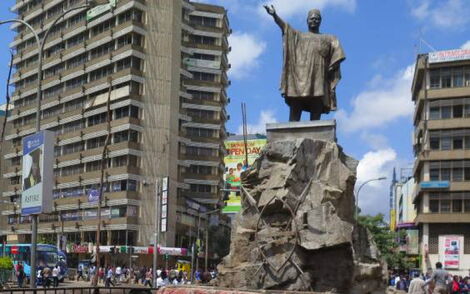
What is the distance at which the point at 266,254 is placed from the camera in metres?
14.4

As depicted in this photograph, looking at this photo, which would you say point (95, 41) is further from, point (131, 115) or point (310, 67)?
point (310, 67)

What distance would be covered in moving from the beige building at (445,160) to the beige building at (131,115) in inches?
1068

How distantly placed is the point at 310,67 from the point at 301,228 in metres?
4.18

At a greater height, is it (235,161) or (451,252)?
(235,161)

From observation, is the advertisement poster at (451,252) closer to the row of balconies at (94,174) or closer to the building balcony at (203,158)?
the row of balconies at (94,174)

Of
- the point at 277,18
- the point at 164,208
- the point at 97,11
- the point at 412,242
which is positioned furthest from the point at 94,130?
the point at 277,18

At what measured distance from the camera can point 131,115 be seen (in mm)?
74688

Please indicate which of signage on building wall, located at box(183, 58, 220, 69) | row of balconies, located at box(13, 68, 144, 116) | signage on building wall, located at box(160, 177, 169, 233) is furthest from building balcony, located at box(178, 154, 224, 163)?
signage on building wall, located at box(160, 177, 169, 233)

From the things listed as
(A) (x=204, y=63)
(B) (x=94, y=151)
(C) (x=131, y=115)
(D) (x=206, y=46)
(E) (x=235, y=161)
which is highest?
(D) (x=206, y=46)

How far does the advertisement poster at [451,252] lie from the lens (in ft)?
189

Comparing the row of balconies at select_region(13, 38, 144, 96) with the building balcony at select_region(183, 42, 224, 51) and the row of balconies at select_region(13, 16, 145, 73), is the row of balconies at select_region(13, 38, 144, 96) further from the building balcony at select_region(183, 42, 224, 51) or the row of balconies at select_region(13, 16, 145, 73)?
the building balcony at select_region(183, 42, 224, 51)

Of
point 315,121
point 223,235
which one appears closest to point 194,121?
point 223,235

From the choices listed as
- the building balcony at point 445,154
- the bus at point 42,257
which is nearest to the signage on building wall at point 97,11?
the bus at point 42,257

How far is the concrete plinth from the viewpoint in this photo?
51.5 feet
